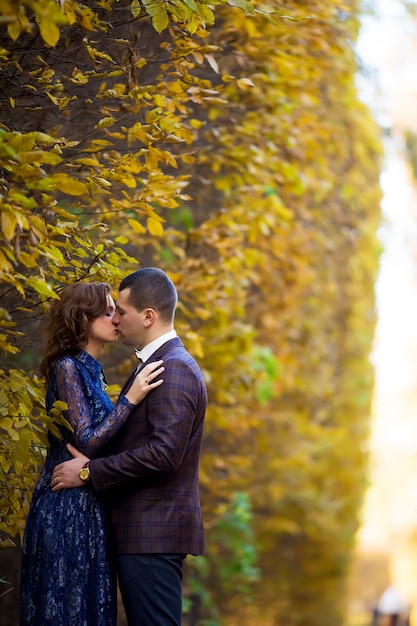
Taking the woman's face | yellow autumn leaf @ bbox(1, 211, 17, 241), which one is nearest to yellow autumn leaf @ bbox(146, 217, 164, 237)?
the woman's face

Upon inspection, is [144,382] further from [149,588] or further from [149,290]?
[149,588]

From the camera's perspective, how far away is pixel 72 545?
3896 mm

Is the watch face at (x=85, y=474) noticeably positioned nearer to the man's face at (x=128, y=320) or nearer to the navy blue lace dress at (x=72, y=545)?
the navy blue lace dress at (x=72, y=545)

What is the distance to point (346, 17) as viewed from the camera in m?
9.48

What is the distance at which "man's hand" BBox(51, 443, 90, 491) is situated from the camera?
3883 mm

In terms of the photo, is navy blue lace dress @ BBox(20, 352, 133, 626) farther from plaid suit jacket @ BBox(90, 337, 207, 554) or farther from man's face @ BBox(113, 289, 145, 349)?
man's face @ BBox(113, 289, 145, 349)

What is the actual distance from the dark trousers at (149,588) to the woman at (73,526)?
0.09m

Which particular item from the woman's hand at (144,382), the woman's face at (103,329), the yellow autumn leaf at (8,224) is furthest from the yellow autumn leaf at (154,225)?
the yellow autumn leaf at (8,224)

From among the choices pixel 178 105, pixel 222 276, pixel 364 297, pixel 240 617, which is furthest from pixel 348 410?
pixel 178 105

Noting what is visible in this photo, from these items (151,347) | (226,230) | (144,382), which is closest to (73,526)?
(144,382)

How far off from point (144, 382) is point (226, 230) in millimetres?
2675

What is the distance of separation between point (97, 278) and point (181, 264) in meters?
2.30

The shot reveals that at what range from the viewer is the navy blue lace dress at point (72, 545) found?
3.88 m

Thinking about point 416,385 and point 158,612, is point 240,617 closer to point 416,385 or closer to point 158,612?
point 158,612
